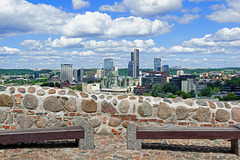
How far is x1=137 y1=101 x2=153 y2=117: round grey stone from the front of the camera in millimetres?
5031

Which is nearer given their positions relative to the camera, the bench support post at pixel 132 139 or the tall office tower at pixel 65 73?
the bench support post at pixel 132 139

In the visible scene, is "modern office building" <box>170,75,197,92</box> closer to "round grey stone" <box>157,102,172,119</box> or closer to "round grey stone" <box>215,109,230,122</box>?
"round grey stone" <box>215,109,230,122</box>

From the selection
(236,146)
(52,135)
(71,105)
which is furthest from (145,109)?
(52,135)

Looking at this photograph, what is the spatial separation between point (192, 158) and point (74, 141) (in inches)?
83.4

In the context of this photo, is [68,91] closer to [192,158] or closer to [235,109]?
[192,158]

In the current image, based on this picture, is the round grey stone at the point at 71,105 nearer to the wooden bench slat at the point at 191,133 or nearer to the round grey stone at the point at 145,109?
the round grey stone at the point at 145,109

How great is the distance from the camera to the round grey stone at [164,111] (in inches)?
199

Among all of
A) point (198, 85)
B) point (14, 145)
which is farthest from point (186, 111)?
point (198, 85)

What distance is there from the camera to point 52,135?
13.7 feet

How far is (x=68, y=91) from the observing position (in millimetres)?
5117

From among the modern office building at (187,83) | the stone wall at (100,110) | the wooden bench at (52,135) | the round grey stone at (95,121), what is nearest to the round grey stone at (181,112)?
the stone wall at (100,110)

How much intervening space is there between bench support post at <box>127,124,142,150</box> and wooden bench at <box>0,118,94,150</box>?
2.07ft

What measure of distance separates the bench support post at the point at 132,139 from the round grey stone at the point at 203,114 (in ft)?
4.92

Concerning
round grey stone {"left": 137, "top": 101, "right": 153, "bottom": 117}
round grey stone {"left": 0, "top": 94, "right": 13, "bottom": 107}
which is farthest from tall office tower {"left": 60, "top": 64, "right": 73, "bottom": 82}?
round grey stone {"left": 137, "top": 101, "right": 153, "bottom": 117}
